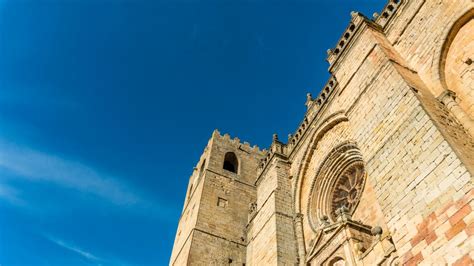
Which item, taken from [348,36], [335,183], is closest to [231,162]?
[335,183]

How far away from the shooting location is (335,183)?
10078 millimetres

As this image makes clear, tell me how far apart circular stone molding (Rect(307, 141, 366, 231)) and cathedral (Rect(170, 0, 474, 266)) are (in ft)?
0.10

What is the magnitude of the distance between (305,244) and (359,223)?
2822mm

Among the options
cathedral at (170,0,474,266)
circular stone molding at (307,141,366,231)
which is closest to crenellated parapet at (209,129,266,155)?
cathedral at (170,0,474,266)

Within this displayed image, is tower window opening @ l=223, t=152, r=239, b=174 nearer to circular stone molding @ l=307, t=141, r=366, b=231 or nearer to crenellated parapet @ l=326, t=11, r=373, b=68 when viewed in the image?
circular stone molding @ l=307, t=141, r=366, b=231

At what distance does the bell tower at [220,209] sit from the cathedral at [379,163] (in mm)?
79

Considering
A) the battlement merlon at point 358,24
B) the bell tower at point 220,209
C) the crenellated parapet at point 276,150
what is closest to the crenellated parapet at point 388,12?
the battlement merlon at point 358,24

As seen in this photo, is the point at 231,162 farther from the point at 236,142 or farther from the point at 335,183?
the point at 335,183

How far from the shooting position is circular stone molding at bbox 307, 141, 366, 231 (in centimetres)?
934

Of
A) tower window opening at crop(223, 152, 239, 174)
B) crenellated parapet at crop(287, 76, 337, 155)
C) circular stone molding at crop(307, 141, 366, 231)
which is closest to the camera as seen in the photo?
circular stone molding at crop(307, 141, 366, 231)

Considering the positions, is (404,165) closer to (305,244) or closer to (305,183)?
(305,244)

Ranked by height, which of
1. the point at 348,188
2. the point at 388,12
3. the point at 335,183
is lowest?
the point at 348,188

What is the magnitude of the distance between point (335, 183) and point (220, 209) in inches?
248

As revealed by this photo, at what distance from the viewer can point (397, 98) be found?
6461mm
